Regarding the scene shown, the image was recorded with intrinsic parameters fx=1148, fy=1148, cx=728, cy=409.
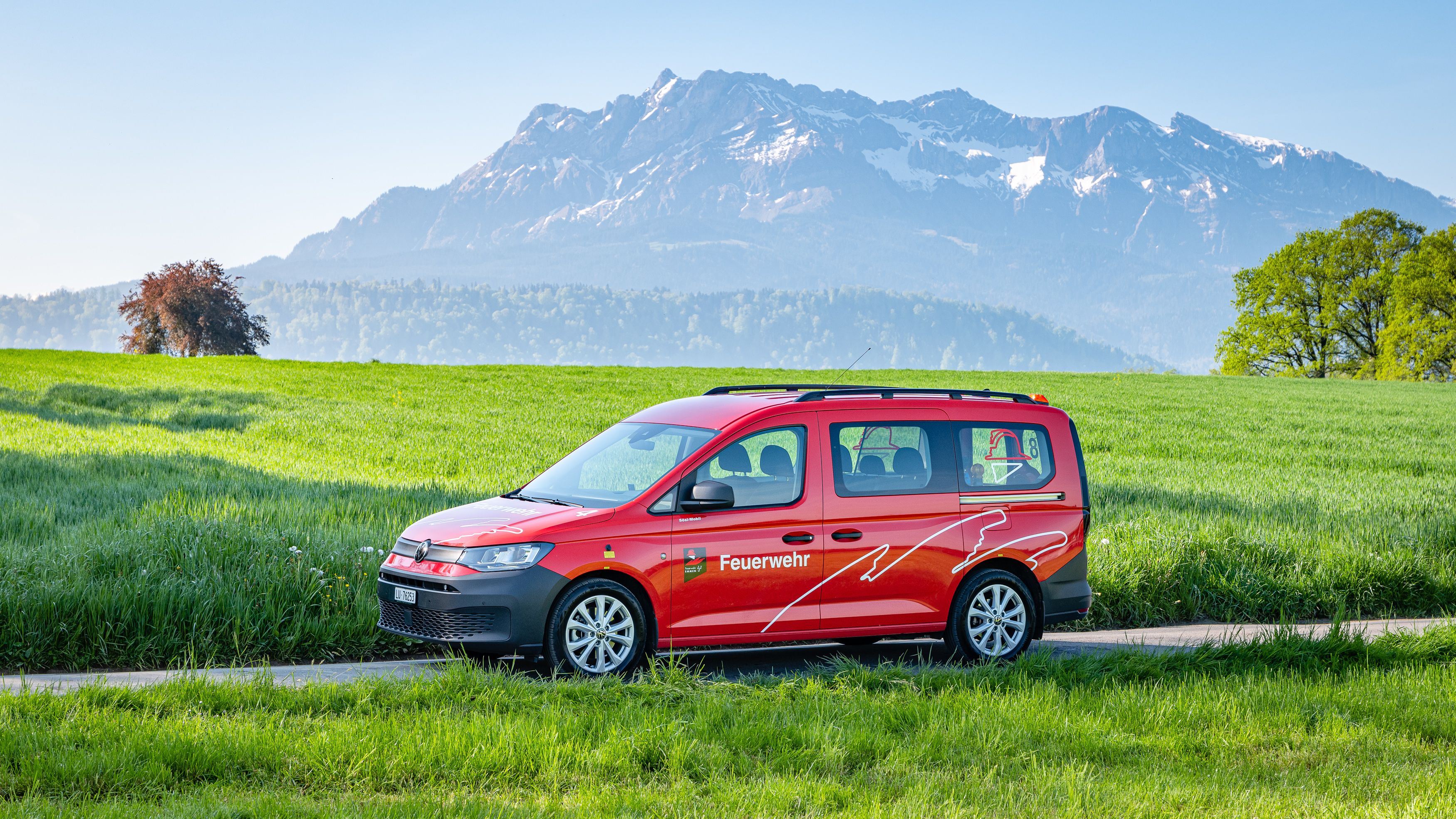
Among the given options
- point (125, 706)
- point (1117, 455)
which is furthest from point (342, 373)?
point (125, 706)

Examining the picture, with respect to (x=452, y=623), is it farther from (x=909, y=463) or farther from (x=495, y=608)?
(x=909, y=463)

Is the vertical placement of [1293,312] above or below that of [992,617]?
above

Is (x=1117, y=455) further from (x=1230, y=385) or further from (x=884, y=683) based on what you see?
(x=1230, y=385)

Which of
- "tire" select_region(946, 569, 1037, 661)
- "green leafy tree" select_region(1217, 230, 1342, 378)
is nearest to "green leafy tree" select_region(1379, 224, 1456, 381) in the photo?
"green leafy tree" select_region(1217, 230, 1342, 378)

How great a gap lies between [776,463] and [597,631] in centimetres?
164

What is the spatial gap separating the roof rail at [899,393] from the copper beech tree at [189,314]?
8129 cm

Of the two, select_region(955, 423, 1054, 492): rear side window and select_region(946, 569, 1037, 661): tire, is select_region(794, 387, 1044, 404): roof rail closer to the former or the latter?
select_region(955, 423, 1054, 492): rear side window

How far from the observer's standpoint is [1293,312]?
2776 inches

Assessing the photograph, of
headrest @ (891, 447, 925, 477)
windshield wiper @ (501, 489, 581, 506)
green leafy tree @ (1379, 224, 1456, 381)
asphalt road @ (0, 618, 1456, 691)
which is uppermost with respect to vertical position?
green leafy tree @ (1379, 224, 1456, 381)

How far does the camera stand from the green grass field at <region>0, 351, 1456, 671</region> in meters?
8.03

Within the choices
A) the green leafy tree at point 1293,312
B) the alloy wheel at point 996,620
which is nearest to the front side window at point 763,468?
the alloy wheel at point 996,620

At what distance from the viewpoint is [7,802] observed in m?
4.44

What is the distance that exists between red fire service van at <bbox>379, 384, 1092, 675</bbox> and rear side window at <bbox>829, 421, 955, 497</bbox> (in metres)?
0.01

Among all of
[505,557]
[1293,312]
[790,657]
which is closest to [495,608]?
[505,557]
